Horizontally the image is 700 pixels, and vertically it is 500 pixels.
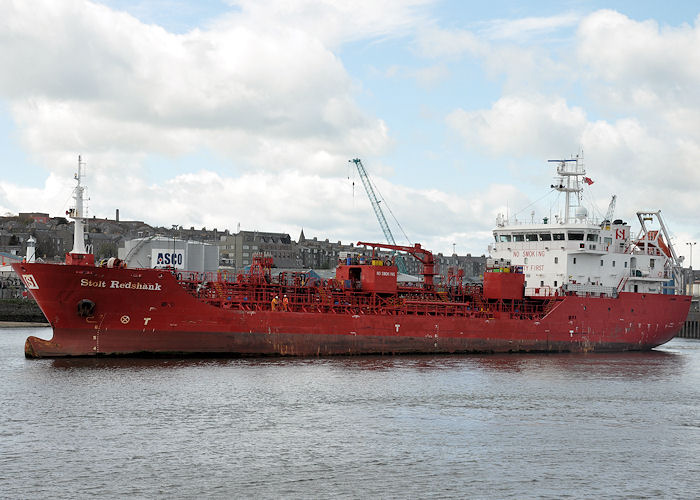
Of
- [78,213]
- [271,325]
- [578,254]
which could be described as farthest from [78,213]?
[578,254]

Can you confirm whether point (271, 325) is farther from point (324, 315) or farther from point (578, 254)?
point (578, 254)

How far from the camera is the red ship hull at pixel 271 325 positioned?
3300cm

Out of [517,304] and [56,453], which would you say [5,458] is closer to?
[56,453]

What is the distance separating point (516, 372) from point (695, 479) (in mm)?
16486

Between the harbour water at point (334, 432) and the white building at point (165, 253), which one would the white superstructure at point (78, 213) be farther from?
the white building at point (165, 253)

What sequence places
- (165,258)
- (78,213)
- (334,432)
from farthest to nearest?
(165,258), (78,213), (334,432)

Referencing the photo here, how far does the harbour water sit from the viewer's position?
1773cm

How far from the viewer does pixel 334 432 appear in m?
22.2

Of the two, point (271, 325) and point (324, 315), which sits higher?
point (324, 315)

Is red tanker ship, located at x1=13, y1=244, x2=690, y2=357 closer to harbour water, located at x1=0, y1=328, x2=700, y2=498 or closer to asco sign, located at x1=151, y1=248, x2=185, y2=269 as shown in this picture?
harbour water, located at x1=0, y1=328, x2=700, y2=498

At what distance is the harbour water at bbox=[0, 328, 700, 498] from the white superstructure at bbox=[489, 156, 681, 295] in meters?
12.5

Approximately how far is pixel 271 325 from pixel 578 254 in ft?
65.2

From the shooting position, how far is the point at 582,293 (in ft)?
150

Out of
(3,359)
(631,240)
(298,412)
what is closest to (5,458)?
(298,412)
